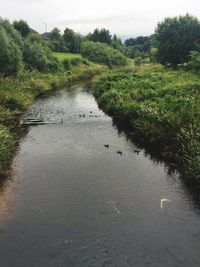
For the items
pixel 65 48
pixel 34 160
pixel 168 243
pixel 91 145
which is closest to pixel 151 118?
pixel 91 145

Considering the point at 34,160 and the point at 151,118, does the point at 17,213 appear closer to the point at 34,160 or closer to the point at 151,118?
the point at 34,160

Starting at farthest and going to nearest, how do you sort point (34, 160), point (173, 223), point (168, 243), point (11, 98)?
point (11, 98) → point (34, 160) → point (173, 223) → point (168, 243)

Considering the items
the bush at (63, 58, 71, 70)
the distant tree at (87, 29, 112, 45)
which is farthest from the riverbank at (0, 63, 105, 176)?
the distant tree at (87, 29, 112, 45)

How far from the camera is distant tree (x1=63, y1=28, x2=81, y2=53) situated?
116 meters

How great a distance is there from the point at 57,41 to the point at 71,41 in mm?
7725

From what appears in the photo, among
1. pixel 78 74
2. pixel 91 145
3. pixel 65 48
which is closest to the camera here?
pixel 91 145

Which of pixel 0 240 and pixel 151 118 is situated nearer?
pixel 0 240

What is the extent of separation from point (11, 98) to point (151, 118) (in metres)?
16.5

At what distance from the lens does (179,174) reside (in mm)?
18906

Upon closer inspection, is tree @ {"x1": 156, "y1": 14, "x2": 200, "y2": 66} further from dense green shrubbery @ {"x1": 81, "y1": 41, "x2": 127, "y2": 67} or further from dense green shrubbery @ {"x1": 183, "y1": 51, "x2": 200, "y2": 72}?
dense green shrubbery @ {"x1": 81, "y1": 41, "x2": 127, "y2": 67}

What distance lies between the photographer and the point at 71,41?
117 m

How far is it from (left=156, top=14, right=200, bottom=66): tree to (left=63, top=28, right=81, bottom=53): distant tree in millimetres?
56501

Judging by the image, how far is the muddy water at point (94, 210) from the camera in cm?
Answer: 1186

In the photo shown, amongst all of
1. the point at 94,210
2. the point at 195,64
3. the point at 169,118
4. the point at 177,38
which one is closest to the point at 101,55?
the point at 177,38
